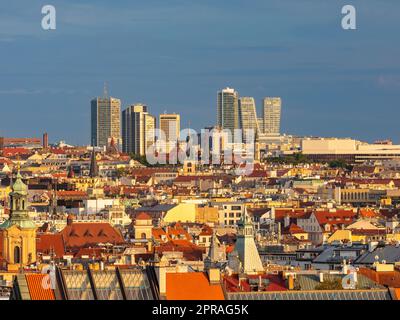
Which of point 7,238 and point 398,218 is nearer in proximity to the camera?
point 7,238

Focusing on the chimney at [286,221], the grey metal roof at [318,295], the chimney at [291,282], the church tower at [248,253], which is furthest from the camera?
the chimney at [286,221]

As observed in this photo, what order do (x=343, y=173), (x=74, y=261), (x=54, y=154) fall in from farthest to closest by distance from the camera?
1. (x=54, y=154)
2. (x=343, y=173)
3. (x=74, y=261)

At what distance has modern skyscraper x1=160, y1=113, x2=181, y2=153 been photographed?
177 m

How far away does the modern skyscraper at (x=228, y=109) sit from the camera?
192 m

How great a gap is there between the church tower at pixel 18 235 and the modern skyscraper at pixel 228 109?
128 meters

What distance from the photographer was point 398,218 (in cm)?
8800

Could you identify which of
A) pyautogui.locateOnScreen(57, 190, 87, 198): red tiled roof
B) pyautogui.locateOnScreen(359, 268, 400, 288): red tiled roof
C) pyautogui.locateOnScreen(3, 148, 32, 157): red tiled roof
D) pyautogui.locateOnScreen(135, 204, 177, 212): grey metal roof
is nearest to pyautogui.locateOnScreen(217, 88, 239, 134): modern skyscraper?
pyautogui.locateOnScreen(3, 148, 32, 157): red tiled roof

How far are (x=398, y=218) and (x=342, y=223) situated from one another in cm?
617

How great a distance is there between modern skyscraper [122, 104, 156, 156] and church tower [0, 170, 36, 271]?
128m

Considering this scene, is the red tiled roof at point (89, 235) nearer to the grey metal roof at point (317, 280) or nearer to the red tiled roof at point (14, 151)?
the grey metal roof at point (317, 280)

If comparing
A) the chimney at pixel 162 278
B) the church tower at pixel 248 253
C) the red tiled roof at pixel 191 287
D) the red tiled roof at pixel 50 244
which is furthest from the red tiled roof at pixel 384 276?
the red tiled roof at pixel 50 244

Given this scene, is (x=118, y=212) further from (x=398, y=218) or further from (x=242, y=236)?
(x=242, y=236)

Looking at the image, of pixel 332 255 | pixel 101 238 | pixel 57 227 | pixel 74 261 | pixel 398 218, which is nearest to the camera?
pixel 74 261
